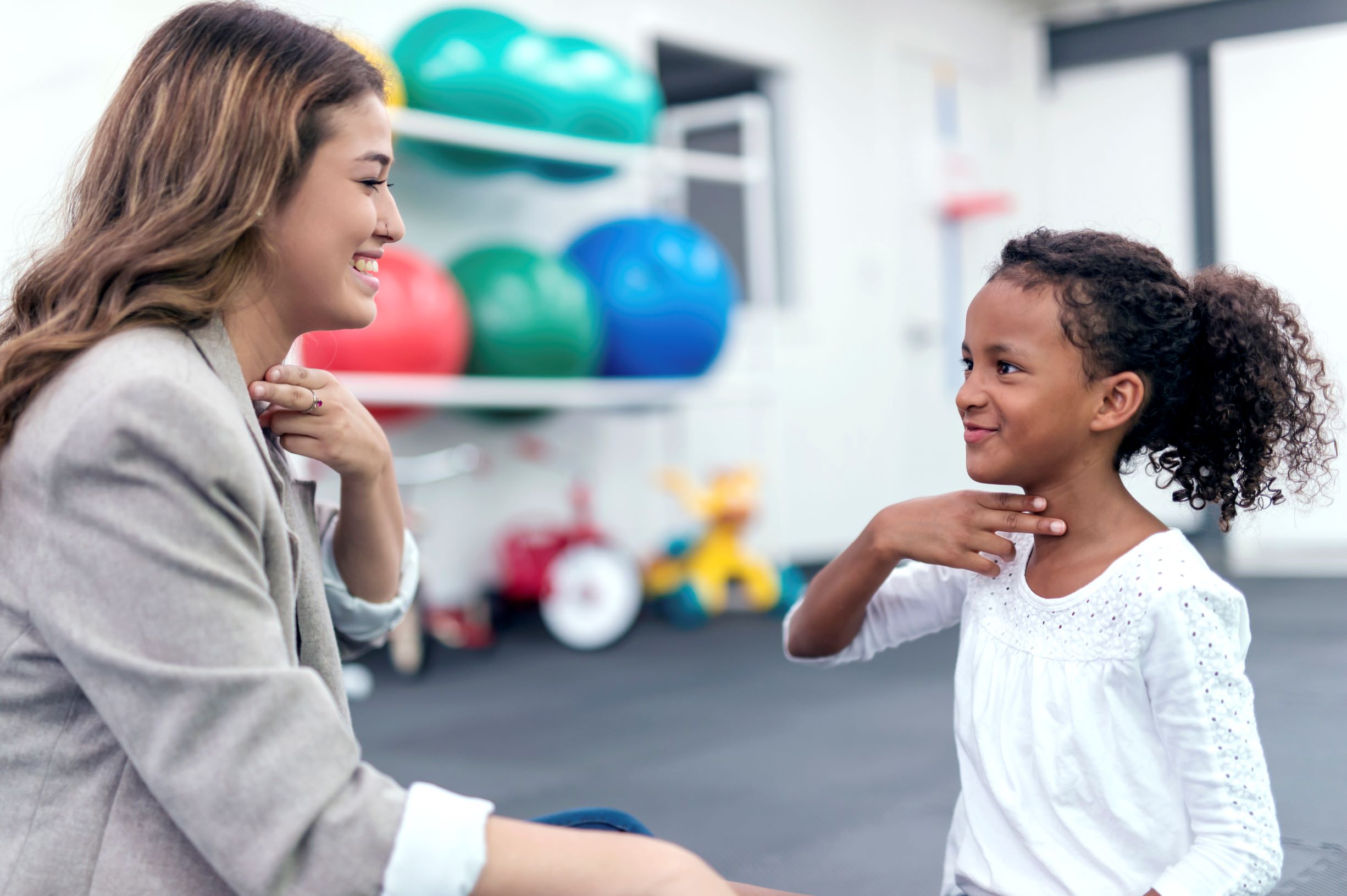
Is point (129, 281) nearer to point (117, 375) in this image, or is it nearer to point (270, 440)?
point (117, 375)

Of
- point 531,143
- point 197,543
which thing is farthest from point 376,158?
point 531,143

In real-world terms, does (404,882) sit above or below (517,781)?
above

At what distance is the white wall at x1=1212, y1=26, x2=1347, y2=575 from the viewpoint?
15.3ft

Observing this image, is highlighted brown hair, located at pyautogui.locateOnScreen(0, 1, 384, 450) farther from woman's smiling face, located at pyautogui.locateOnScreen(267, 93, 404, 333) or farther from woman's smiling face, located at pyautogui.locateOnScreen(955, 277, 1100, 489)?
woman's smiling face, located at pyautogui.locateOnScreen(955, 277, 1100, 489)

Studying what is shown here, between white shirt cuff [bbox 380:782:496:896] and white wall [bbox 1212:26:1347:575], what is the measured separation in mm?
4609

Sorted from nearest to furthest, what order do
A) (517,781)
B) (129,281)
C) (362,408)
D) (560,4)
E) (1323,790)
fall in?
(129,281) → (362,408) → (1323,790) → (517,781) → (560,4)

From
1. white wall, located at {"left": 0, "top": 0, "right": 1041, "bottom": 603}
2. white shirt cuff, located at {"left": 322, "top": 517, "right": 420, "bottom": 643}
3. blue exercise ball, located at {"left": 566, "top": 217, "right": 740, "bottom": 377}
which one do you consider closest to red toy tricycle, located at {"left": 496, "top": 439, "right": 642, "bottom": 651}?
white wall, located at {"left": 0, "top": 0, "right": 1041, "bottom": 603}

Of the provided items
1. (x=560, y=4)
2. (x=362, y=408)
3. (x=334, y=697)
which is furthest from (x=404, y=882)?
(x=560, y=4)

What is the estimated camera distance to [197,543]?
22.2 inches

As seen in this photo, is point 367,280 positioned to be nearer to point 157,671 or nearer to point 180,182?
point 180,182

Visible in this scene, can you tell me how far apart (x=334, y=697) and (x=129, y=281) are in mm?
274

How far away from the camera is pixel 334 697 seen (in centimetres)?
75

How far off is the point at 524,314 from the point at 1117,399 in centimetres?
238

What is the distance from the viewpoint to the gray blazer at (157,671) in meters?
0.54
